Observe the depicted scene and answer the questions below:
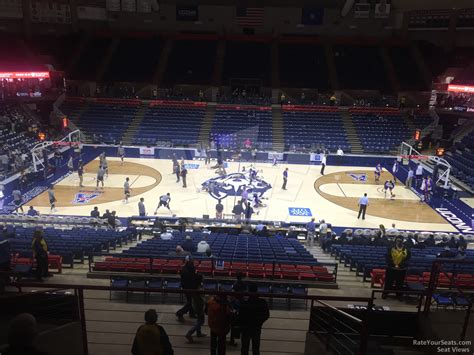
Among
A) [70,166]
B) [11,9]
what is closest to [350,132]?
[70,166]

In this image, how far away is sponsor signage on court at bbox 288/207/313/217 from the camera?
65.9 feet

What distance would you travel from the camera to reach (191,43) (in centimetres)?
4400

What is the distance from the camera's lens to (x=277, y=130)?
34906 millimetres

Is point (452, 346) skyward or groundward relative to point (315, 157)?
skyward

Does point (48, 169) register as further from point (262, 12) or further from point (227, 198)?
point (262, 12)

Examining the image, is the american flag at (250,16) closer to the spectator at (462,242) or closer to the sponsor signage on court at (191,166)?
the sponsor signage on court at (191,166)

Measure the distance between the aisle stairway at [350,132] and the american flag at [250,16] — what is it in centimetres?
1318

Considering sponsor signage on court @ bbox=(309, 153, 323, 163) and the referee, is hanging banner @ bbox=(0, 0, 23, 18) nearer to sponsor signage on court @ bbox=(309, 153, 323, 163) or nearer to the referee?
sponsor signage on court @ bbox=(309, 153, 323, 163)

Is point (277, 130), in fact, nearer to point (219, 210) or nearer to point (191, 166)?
point (191, 166)

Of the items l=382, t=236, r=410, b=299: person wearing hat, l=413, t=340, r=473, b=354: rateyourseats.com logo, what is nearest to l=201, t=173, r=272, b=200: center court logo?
l=382, t=236, r=410, b=299: person wearing hat

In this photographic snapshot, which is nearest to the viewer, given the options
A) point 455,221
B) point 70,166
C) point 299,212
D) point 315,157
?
point 455,221

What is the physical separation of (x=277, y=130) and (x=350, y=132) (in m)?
5.90

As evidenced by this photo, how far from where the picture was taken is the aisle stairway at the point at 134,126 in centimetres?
3306

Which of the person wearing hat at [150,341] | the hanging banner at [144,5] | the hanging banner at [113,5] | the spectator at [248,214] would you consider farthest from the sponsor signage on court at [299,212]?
the hanging banner at [113,5]
